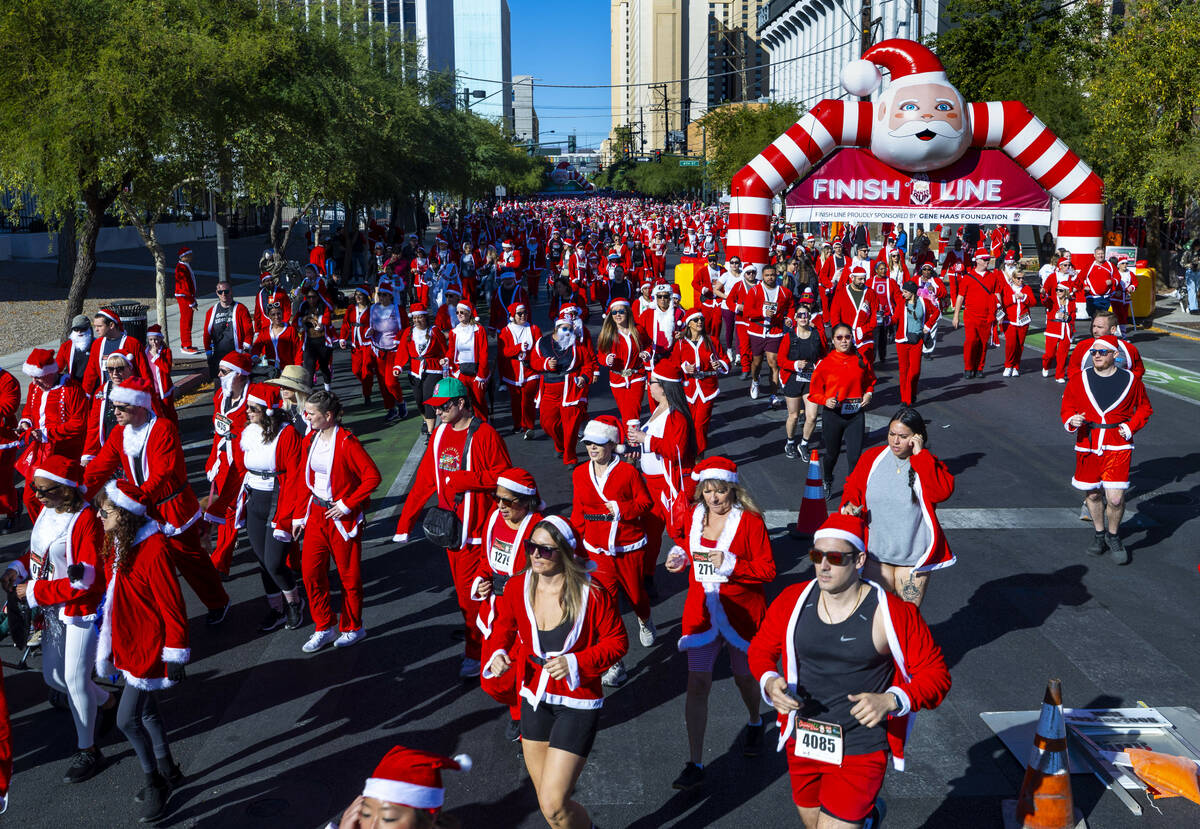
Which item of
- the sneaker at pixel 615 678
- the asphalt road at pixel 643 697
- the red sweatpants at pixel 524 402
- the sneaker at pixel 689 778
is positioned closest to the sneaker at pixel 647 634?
the asphalt road at pixel 643 697

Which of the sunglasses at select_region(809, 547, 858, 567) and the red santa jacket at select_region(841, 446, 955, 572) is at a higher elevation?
the sunglasses at select_region(809, 547, 858, 567)

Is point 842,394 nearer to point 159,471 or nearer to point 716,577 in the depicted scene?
point 716,577

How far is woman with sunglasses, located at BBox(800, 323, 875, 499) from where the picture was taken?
980 centimetres

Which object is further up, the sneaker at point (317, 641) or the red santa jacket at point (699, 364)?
the red santa jacket at point (699, 364)

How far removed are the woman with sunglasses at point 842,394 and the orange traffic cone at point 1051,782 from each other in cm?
516

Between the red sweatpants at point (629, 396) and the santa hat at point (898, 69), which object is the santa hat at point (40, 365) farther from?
the santa hat at point (898, 69)

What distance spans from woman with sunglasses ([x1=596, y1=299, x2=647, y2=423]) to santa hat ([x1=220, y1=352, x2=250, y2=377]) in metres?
4.11

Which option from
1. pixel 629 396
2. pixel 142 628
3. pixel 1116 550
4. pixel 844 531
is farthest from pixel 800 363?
pixel 142 628

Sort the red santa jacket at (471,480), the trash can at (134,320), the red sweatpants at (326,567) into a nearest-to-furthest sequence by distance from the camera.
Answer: the red santa jacket at (471,480) → the red sweatpants at (326,567) → the trash can at (134,320)

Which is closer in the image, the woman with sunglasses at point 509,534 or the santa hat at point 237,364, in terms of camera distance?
the woman with sunglasses at point 509,534

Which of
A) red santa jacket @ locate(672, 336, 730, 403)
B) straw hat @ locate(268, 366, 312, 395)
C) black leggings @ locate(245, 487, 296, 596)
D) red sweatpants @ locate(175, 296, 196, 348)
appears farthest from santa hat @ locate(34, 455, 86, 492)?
red sweatpants @ locate(175, 296, 196, 348)

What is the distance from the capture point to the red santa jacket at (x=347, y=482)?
6668 millimetres

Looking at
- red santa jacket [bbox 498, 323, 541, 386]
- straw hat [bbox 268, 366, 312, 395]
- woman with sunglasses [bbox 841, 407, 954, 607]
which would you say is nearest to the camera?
woman with sunglasses [bbox 841, 407, 954, 607]

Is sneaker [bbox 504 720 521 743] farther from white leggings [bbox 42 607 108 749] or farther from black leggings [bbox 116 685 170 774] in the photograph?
white leggings [bbox 42 607 108 749]
